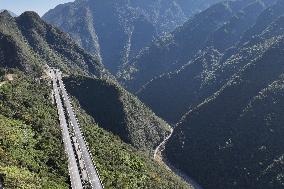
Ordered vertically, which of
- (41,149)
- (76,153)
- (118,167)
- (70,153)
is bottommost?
(41,149)

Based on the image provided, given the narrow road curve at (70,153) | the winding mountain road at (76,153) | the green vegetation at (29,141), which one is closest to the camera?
the green vegetation at (29,141)

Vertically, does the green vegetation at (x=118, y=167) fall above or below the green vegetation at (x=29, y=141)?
above

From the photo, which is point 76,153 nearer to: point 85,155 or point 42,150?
point 85,155

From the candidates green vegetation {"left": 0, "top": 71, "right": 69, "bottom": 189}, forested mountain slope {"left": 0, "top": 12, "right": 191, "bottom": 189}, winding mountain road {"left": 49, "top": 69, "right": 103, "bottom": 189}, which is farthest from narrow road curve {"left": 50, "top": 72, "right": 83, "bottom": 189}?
green vegetation {"left": 0, "top": 71, "right": 69, "bottom": 189}

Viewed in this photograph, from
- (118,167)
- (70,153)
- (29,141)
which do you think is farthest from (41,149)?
(118,167)

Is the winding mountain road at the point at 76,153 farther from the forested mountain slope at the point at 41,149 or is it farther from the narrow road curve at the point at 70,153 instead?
the forested mountain slope at the point at 41,149

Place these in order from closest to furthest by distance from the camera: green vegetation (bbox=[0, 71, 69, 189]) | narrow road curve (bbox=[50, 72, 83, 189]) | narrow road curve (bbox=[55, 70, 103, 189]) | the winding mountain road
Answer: green vegetation (bbox=[0, 71, 69, 189]) < narrow road curve (bbox=[50, 72, 83, 189]) < the winding mountain road < narrow road curve (bbox=[55, 70, 103, 189])

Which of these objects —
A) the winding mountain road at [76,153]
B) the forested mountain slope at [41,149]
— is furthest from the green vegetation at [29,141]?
the winding mountain road at [76,153]

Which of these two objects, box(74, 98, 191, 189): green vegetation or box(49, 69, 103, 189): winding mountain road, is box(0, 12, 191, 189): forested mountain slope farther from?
box(49, 69, 103, 189): winding mountain road

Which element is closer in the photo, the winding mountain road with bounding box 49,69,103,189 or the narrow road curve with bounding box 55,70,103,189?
the winding mountain road with bounding box 49,69,103,189

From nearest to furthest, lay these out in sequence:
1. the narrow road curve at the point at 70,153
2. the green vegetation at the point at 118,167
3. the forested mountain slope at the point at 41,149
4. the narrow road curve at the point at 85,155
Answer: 1. the forested mountain slope at the point at 41,149
2. the narrow road curve at the point at 70,153
3. the narrow road curve at the point at 85,155
4. the green vegetation at the point at 118,167

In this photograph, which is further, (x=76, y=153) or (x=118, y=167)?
(x=118, y=167)
